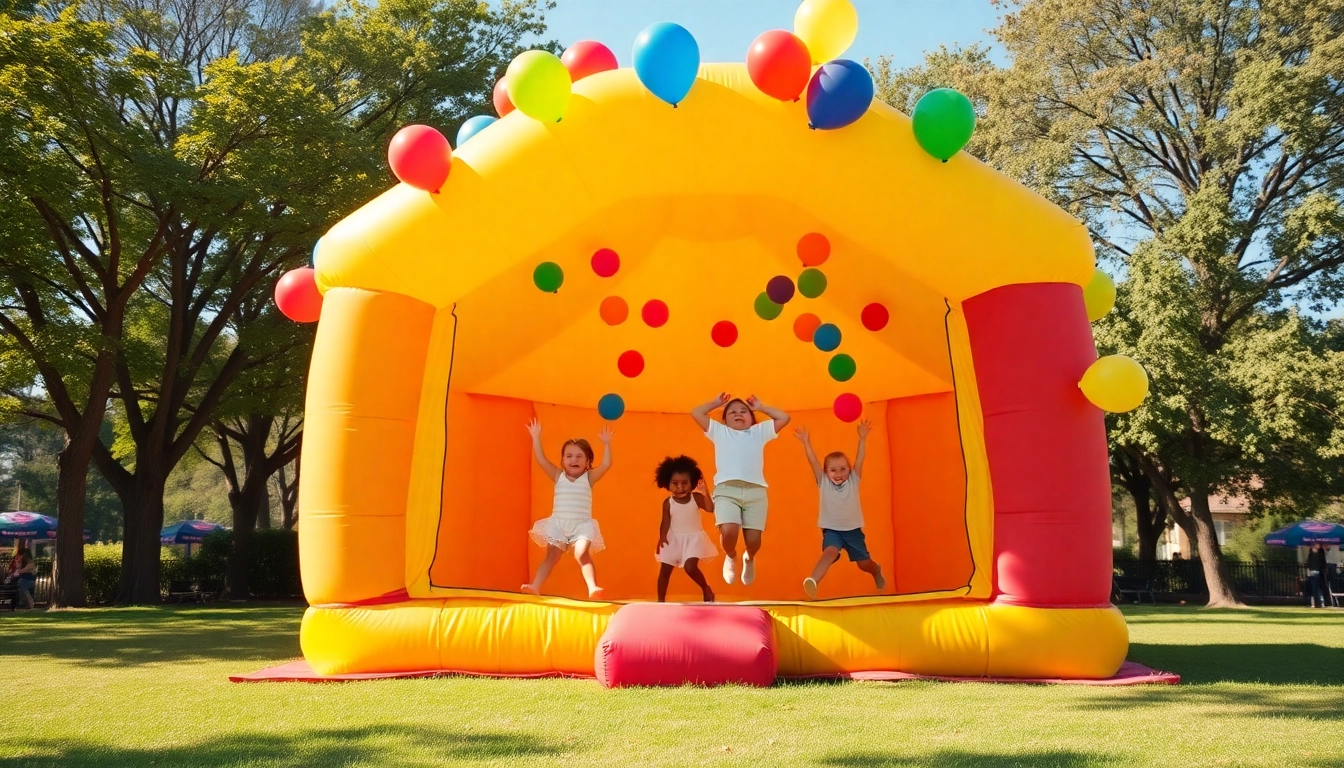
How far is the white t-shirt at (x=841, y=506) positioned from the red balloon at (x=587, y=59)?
3.00 m

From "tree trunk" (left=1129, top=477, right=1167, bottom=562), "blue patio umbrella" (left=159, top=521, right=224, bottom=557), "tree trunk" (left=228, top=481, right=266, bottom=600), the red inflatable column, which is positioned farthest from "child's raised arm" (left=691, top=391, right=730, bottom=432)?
"blue patio umbrella" (left=159, top=521, right=224, bottom=557)

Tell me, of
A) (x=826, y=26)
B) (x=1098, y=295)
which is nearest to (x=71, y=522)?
(x=826, y=26)

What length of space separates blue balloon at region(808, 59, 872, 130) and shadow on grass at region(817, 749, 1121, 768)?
332 cm

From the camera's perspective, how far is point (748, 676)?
4602mm

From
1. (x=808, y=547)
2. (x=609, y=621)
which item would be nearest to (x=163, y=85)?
(x=808, y=547)

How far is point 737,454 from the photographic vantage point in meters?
6.09

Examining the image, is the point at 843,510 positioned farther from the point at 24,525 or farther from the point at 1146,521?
the point at 24,525

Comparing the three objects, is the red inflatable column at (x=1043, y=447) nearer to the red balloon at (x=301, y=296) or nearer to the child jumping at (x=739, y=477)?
the child jumping at (x=739, y=477)

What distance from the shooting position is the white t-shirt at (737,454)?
6.05m

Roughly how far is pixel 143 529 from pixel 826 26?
12.6 metres

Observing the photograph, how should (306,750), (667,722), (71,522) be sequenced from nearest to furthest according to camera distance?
(306,750), (667,722), (71,522)

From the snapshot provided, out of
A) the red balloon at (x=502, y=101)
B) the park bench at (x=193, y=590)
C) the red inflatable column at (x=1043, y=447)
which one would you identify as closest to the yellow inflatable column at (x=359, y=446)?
the red balloon at (x=502, y=101)

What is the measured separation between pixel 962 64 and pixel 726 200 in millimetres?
15274

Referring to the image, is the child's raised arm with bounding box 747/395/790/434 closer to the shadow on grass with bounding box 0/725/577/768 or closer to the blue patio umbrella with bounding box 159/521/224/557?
the shadow on grass with bounding box 0/725/577/768
